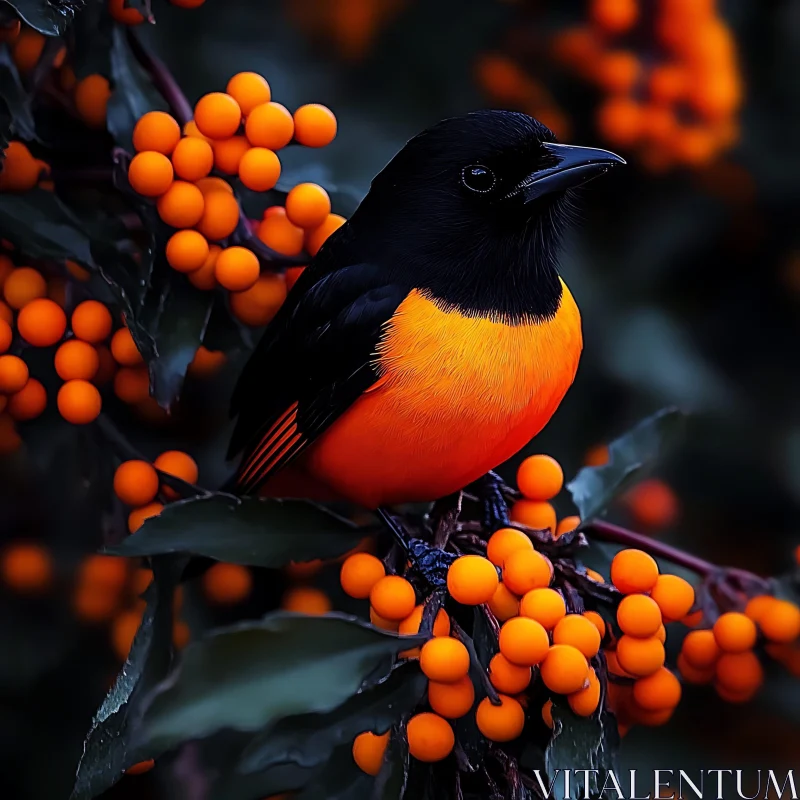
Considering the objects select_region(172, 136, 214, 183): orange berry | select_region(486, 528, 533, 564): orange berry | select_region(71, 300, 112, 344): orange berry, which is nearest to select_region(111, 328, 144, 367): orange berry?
select_region(71, 300, 112, 344): orange berry

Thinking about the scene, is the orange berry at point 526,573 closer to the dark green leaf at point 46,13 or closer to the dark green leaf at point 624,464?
the dark green leaf at point 624,464

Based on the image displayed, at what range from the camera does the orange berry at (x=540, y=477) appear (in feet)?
5.41

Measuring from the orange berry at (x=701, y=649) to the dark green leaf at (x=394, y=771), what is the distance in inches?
19.1

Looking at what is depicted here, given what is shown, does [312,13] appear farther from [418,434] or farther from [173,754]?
[173,754]

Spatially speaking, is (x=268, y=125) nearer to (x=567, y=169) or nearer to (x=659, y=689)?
(x=567, y=169)

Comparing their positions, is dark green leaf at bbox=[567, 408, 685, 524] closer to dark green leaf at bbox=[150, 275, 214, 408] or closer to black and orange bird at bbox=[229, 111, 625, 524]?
black and orange bird at bbox=[229, 111, 625, 524]

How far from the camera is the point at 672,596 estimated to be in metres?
1.43

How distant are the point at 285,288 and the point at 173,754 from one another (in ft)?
2.53

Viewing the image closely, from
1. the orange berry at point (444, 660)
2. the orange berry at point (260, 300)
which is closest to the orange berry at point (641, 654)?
the orange berry at point (444, 660)

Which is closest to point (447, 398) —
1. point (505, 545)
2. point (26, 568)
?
point (505, 545)

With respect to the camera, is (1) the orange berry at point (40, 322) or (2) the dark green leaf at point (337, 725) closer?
(2) the dark green leaf at point (337, 725)

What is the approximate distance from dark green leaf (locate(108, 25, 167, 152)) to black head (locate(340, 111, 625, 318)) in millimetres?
353

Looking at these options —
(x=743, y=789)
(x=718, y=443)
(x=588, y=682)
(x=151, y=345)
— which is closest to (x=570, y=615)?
(x=588, y=682)

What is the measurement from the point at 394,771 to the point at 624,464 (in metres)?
0.66
